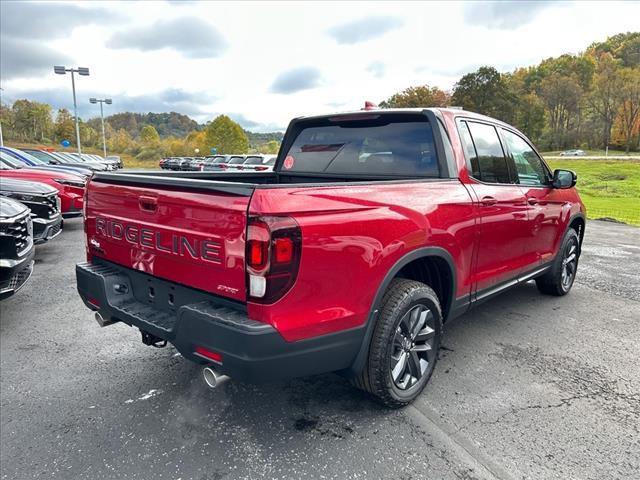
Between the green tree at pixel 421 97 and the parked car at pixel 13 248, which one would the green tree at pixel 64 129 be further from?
the parked car at pixel 13 248

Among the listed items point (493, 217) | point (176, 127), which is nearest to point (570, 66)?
point (493, 217)

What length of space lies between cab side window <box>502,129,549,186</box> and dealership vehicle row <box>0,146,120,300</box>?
3554 millimetres

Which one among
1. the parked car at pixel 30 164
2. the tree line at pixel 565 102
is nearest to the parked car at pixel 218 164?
the parked car at pixel 30 164

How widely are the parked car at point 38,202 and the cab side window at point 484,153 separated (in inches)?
229

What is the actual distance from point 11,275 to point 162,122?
160360 mm

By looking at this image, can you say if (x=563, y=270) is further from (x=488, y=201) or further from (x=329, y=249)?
(x=329, y=249)

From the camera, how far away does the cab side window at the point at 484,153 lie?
349cm

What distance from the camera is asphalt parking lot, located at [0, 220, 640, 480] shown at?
2.36 meters

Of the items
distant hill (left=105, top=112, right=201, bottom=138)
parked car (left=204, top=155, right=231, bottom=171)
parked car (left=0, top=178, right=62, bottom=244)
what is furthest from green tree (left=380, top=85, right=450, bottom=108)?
distant hill (left=105, top=112, right=201, bottom=138)

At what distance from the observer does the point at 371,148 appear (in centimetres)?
355

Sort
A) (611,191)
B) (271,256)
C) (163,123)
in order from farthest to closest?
(163,123) < (611,191) < (271,256)

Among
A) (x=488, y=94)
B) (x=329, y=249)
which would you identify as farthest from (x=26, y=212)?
(x=488, y=94)

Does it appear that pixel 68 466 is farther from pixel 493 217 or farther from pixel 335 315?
pixel 493 217

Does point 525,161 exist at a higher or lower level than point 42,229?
higher
